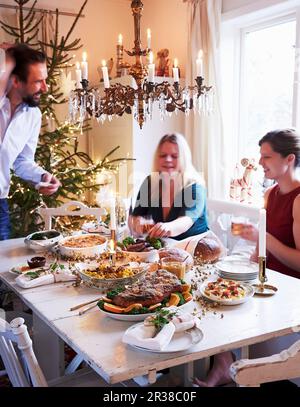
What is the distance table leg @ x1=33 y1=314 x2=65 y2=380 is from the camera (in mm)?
1720

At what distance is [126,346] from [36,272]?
68 centimetres

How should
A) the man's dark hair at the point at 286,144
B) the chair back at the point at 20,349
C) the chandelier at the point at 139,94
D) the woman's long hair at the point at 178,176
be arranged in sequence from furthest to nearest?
the woman's long hair at the point at 178,176 → the man's dark hair at the point at 286,144 → the chandelier at the point at 139,94 → the chair back at the point at 20,349

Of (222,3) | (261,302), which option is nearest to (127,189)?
(222,3)

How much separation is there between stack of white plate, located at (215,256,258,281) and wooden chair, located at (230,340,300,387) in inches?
27.7

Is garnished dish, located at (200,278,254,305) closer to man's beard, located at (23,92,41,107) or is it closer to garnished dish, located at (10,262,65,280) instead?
garnished dish, located at (10,262,65,280)

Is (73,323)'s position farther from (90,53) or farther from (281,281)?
(90,53)

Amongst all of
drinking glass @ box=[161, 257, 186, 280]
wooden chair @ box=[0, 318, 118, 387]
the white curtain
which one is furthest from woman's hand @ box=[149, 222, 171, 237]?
the white curtain

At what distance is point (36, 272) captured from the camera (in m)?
1.71

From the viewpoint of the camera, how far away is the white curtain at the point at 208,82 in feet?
11.0

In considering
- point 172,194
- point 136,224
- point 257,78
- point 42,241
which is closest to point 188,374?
point 42,241

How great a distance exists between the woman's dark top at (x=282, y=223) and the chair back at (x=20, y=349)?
1.31 metres

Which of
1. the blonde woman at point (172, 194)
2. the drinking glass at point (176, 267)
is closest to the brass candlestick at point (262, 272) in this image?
the drinking glass at point (176, 267)

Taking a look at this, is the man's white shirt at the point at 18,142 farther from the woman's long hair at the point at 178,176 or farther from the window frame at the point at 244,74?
the window frame at the point at 244,74

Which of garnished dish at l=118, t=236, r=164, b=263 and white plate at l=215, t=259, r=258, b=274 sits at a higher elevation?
garnished dish at l=118, t=236, r=164, b=263
